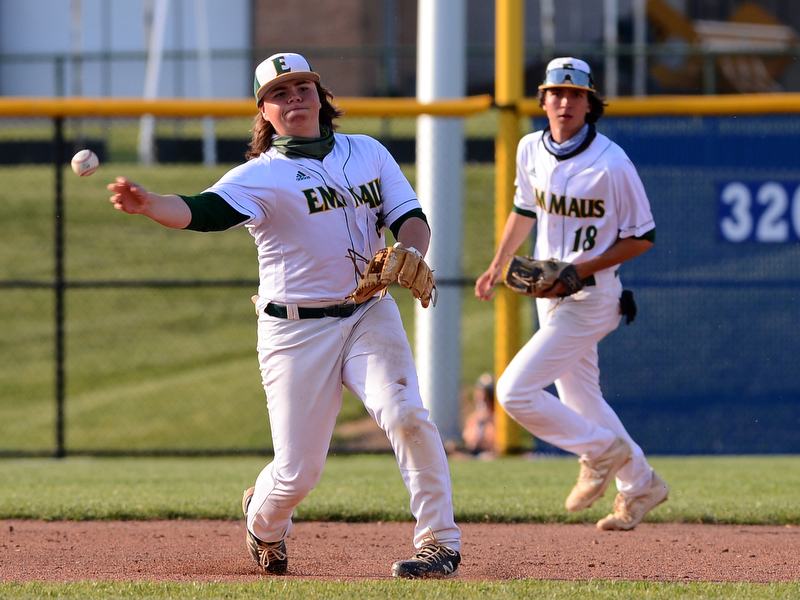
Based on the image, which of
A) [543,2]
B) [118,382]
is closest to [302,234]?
[118,382]

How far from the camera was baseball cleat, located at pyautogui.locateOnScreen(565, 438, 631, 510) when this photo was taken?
5.26 m

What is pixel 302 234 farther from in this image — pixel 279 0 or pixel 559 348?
pixel 279 0

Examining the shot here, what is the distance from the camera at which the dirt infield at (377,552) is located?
4.25 m

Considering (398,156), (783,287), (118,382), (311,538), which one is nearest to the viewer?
(311,538)

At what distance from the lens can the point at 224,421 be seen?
11.9 meters

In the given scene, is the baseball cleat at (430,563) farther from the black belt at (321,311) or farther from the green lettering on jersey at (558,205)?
the green lettering on jersey at (558,205)

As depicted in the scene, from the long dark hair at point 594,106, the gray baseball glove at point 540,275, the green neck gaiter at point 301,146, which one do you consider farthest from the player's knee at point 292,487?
the long dark hair at point 594,106

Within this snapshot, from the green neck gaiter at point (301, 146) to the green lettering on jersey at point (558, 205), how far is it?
160 cm

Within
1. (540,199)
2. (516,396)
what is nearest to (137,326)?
(540,199)

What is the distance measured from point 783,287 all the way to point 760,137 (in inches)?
45.5

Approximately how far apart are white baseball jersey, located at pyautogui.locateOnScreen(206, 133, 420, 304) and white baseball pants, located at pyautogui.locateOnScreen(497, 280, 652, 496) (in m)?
A: 1.40

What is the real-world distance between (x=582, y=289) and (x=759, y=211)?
340 cm

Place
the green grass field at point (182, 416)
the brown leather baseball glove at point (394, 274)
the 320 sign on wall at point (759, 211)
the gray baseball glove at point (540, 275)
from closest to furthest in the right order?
the brown leather baseball glove at point (394, 274) → the gray baseball glove at point (540, 275) → the green grass field at point (182, 416) → the 320 sign on wall at point (759, 211)

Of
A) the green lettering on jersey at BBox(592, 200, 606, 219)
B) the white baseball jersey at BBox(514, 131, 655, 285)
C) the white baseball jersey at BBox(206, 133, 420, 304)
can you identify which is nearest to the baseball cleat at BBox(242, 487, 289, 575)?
the white baseball jersey at BBox(206, 133, 420, 304)
